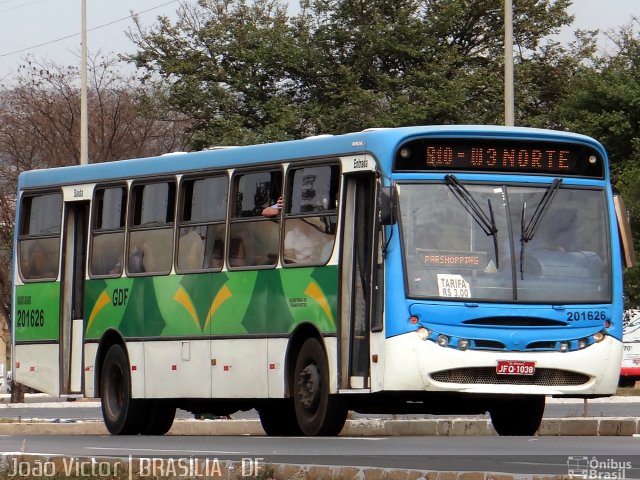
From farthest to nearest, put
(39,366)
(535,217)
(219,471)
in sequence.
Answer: (39,366)
(535,217)
(219,471)

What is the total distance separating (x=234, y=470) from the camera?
10672 mm

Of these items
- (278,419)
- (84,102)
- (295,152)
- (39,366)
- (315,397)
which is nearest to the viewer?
(315,397)

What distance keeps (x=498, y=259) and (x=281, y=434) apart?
4526 millimetres

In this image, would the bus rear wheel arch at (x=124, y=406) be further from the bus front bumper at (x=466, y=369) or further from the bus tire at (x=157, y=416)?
the bus front bumper at (x=466, y=369)

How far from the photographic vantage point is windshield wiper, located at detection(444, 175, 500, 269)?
54.5ft

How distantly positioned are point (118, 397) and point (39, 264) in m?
2.28

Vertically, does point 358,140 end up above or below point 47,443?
above

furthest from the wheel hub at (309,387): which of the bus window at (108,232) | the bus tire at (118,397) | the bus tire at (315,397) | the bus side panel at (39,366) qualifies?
the bus side panel at (39,366)

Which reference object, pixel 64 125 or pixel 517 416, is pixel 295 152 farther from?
pixel 64 125

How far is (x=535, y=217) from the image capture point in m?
16.9

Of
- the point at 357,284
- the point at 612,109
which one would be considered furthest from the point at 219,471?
the point at 612,109

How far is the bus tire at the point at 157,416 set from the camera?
68.3ft

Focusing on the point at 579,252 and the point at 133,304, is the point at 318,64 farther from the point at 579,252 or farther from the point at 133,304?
the point at 579,252

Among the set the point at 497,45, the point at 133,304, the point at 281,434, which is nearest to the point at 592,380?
the point at 281,434
